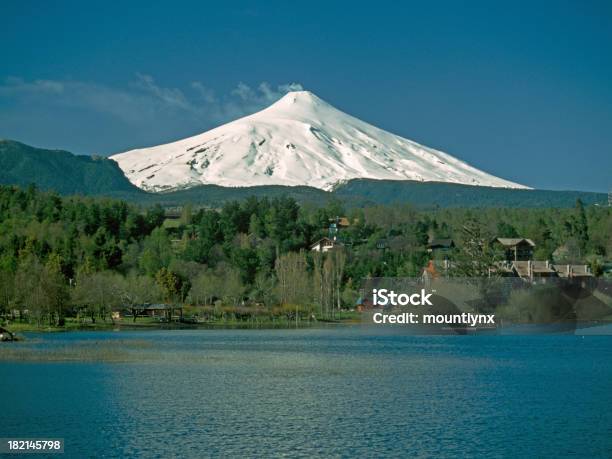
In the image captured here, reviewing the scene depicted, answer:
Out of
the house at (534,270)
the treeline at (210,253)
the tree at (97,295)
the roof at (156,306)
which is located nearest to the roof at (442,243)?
the treeline at (210,253)

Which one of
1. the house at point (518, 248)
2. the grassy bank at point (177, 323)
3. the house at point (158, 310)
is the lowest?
the grassy bank at point (177, 323)

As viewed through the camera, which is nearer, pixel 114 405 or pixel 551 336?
pixel 114 405

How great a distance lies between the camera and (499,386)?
33812 mm

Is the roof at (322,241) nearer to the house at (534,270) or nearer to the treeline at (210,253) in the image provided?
the treeline at (210,253)

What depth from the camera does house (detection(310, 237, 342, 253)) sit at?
345ft

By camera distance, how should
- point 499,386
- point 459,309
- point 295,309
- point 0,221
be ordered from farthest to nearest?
point 0,221 → point 295,309 → point 459,309 → point 499,386

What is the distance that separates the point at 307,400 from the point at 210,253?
225 ft

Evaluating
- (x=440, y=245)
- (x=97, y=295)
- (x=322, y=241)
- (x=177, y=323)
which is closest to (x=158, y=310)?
(x=177, y=323)

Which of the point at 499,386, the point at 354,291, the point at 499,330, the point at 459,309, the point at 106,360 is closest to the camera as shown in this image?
the point at 499,386

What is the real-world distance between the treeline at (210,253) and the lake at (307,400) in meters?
21.6

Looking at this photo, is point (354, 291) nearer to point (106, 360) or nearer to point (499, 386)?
point (106, 360)

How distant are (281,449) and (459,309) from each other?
180ft

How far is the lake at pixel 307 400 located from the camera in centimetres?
2300

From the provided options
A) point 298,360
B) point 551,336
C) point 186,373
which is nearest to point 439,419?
point 186,373
